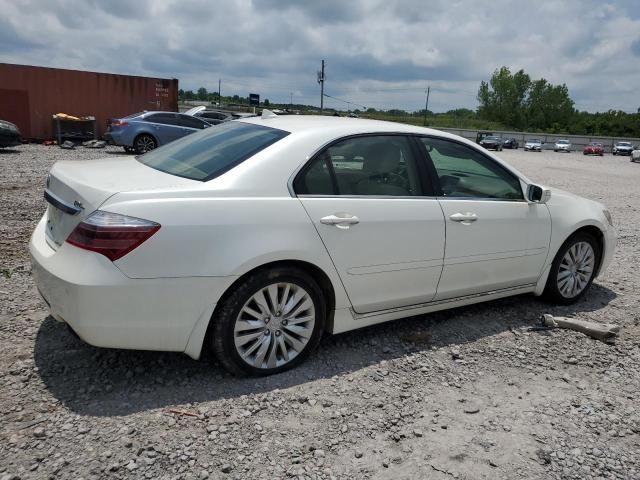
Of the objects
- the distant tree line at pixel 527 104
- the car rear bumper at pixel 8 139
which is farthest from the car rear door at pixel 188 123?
the distant tree line at pixel 527 104

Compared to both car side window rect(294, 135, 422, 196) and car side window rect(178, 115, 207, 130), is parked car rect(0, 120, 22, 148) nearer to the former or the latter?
car side window rect(178, 115, 207, 130)

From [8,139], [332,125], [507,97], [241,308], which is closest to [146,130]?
[8,139]

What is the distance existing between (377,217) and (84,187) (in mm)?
1744

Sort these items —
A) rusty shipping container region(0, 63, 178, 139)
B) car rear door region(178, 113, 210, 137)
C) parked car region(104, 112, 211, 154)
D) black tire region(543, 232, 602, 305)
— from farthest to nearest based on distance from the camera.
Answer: rusty shipping container region(0, 63, 178, 139) → car rear door region(178, 113, 210, 137) → parked car region(104, 112, 211, 154) → black tire region(543, 232, 602, 305)

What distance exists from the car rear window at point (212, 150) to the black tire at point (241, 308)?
2.18 ft

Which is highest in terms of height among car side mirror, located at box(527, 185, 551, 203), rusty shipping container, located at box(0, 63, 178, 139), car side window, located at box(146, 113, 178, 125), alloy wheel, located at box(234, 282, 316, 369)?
rusty shipping container, located at box(0, 63, 178, 139)

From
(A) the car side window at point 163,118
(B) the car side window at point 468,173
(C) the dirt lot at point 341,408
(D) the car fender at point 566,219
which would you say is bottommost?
(C) the dirt lot at point 341,408

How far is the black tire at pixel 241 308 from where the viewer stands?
293 centimetres

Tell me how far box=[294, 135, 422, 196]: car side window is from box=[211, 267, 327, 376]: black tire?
52 centimetres

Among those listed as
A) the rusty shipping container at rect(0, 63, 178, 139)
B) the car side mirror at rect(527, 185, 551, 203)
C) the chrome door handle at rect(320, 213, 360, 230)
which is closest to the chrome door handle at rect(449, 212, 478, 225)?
the car side mirror at rect(527, 185, 551, 203)

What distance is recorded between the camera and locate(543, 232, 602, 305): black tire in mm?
4539

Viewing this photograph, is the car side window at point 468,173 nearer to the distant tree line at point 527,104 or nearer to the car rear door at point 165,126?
the car rear door at point 165,126

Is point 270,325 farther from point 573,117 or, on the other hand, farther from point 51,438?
point 573,117

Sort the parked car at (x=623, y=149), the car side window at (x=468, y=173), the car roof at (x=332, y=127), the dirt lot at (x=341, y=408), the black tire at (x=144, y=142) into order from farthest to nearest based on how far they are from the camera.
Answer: the parked car at (x=623, y=149) → the black tire at (x=144, y=142) → the car side window at (x=468, y=173) → the car roof at (x=332, y=127) → the dirt lot at (x=341, y=408)
